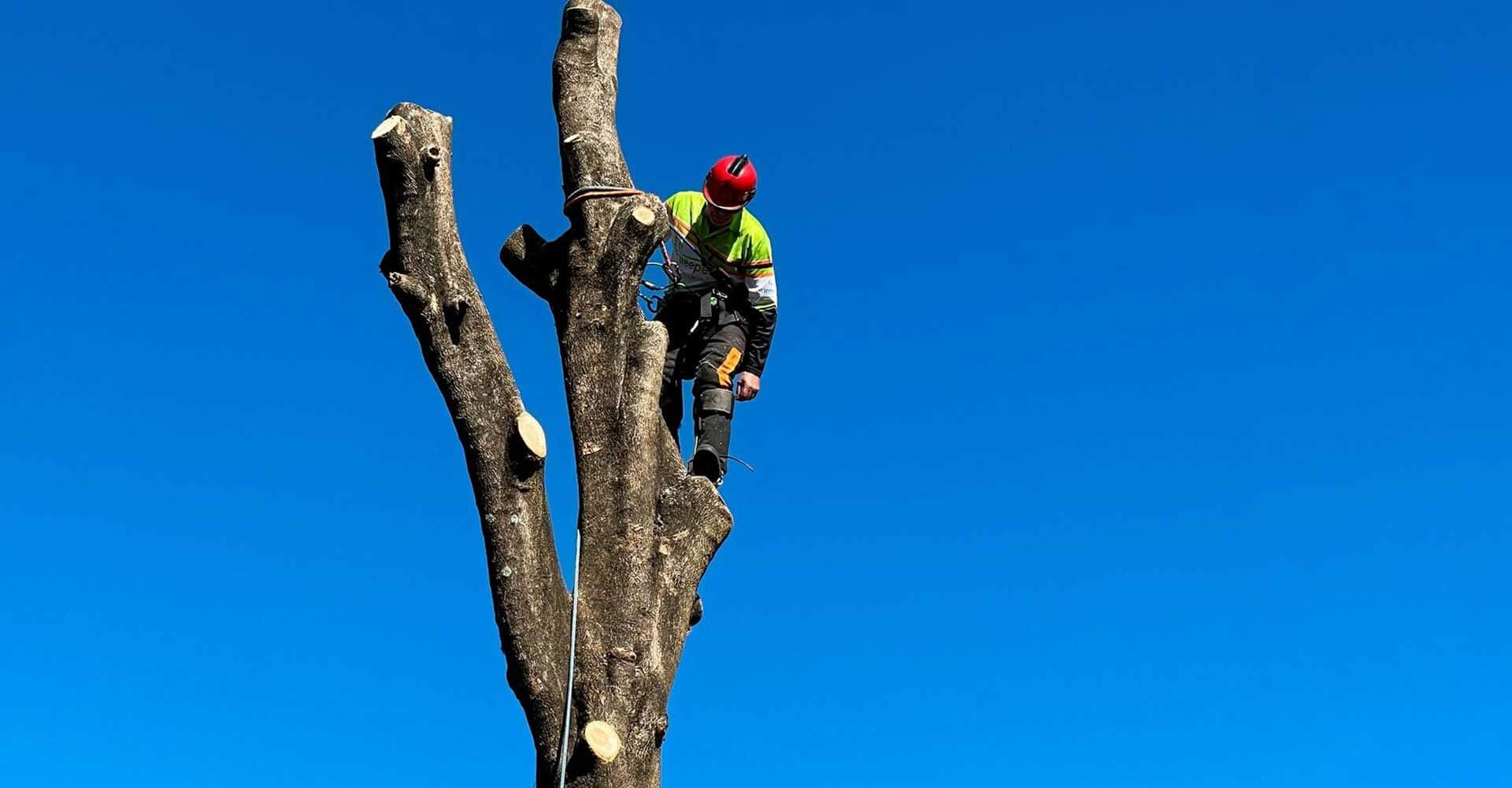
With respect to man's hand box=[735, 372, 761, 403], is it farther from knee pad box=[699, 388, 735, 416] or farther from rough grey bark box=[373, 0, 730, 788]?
rough grey bark box=[373, 0, 730, 788]

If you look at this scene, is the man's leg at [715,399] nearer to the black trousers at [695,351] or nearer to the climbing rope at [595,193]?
the black trousers at [695,351]

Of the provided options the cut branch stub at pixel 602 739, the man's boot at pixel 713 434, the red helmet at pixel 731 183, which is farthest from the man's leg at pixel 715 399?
the cut branch stub at pixel 602 739

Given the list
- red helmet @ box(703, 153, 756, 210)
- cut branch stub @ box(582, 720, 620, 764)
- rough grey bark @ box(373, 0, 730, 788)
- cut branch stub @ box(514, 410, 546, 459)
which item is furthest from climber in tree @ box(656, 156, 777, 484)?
cut branch stub @ box(582, 720, 620, 764)

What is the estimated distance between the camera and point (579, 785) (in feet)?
17.2

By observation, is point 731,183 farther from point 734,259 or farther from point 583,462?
point 583,462

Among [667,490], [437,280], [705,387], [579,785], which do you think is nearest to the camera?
[579,785]

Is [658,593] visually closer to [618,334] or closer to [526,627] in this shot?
[526,627]

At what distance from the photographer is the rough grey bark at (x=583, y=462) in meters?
5.40

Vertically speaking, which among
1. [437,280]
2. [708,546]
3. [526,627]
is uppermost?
[437,280]

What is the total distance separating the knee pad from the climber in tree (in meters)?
0.07

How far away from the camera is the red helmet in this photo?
7.28m

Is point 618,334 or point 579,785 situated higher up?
point 618,334

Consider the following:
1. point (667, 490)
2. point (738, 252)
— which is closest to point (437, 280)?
point (667, 490)

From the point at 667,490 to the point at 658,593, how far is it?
456mm
